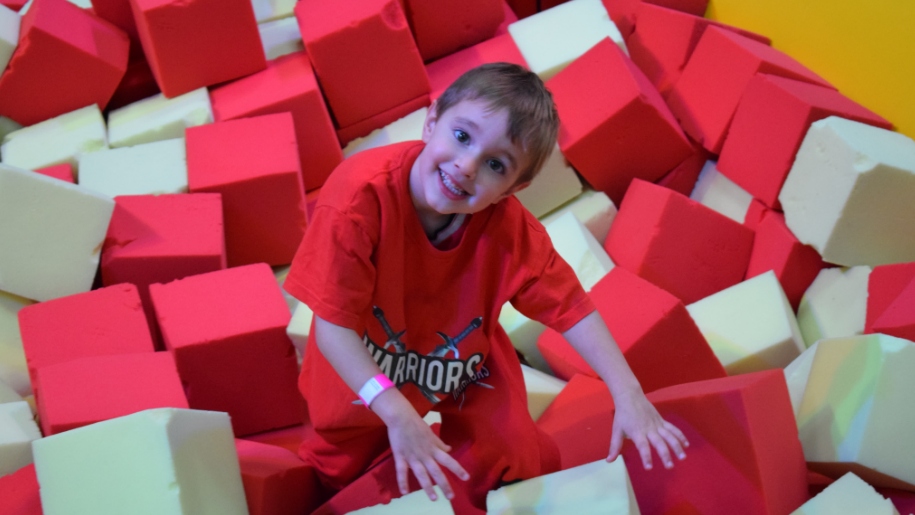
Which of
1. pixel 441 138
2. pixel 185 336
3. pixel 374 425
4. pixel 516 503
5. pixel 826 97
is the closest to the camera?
pixel 441 138

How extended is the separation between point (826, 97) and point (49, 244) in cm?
170

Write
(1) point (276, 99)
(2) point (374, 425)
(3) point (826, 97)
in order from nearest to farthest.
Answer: (2) point (374, 425), (3) point (826, 97), (1) point (276, 99)

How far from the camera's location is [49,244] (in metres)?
1.62

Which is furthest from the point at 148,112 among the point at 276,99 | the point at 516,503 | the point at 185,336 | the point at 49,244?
the point at 516,503

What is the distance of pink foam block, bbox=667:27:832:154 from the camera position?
1948 mm

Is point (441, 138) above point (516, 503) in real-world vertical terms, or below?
above

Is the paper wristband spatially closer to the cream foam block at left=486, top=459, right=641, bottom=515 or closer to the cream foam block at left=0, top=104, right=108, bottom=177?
the cream foam block at left=486, top=459, right=641, bottom=515

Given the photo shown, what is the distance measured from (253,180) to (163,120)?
39 centimetres

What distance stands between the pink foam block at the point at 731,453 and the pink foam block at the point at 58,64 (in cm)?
164

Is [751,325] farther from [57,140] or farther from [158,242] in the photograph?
[57,140]

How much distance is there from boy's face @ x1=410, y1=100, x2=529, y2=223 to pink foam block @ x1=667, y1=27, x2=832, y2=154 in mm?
1127

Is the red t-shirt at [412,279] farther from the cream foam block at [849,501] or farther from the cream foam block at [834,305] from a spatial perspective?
the cream foam block at [834,305]

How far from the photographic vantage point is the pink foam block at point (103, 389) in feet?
4.14

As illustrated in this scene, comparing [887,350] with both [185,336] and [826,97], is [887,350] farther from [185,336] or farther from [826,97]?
[185,336]
